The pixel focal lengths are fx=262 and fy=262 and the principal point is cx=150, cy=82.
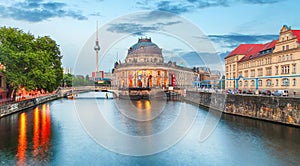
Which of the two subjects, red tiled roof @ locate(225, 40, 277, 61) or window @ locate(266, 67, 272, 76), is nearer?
window @ locate(266, 67, 272, 76)

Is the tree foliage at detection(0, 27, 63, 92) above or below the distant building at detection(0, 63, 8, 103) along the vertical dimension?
above

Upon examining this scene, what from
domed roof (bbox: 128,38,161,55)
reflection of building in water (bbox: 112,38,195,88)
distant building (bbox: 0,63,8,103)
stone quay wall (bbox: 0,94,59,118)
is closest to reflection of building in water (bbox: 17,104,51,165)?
stone quay wall (bbox: 0,94,59,118)

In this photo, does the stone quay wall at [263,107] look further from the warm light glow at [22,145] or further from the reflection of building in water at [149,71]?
the reflection of building in water at [149,71]

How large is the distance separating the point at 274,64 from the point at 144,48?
8655cm

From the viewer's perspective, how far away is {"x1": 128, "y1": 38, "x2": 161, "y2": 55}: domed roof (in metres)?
126

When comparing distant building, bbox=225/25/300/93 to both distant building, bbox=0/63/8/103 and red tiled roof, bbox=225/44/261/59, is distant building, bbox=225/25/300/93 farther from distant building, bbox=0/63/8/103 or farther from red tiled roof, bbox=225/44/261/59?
distant building, bbox=0/63/8/103

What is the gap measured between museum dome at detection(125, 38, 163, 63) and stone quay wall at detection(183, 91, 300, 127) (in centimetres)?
8408

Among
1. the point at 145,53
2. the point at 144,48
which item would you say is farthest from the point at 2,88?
the point at 144,48

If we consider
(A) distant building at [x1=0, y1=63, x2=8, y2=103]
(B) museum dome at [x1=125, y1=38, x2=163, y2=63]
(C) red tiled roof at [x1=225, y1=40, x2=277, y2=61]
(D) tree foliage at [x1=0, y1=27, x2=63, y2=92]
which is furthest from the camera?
(B) museum dome at [x1=125, y1=38, x2=163, y2=63]

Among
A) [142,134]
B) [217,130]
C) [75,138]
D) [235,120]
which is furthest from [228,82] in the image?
[75,138]

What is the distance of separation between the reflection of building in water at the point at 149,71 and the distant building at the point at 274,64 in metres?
47.1

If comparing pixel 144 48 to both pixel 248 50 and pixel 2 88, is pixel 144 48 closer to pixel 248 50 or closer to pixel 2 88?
pixel 248 50

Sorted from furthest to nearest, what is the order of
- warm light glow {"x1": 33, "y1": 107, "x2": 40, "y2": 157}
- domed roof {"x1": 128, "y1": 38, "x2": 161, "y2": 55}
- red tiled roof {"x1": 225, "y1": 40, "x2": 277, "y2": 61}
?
domed roof {"x1": 128, "y1": 38, "x2": 161, "y2": 55}, red tiled roof {"x1": 225, "y1": 40, "x2": 277, "y2": 61}, warm light glow {"x1": 33, "y1": 107, "x2": 40, "y2": 157}

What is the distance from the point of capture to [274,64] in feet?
148
